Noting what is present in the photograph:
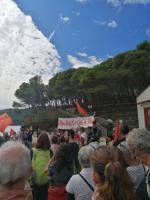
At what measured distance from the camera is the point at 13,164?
3.02 m

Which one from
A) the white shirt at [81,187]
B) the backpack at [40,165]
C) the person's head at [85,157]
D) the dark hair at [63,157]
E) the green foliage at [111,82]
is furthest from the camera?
the green foliage at [111,82]

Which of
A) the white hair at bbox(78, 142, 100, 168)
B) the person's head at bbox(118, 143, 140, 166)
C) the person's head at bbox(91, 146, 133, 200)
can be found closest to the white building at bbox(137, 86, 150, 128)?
the white hair at bbox(78, 142, 100, 168)

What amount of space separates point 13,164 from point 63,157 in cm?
295

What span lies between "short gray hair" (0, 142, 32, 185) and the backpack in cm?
396

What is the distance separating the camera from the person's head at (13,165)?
2992mm

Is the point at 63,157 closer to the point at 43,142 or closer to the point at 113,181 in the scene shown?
the point at 43,142

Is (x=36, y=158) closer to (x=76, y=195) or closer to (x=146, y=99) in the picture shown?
(x=76, y=195)

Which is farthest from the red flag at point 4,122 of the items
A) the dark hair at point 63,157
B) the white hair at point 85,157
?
the white hair at point 85,157

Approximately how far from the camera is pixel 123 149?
4.77 meters

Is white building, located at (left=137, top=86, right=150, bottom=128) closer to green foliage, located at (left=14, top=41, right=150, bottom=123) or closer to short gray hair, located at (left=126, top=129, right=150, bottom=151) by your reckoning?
green foliage, located at (left=14, top=41, right=150, bottom=123)

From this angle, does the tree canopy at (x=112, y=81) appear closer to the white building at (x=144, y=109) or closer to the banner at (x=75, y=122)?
the white building at (x=144, y=109)

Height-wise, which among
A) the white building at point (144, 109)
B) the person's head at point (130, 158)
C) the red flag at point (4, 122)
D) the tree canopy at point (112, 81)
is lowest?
the person's head at point (130, 158)

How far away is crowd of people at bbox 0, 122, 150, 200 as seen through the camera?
3.02 meters

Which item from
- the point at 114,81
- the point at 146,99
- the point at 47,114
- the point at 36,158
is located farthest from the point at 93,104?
the point at 36,158
